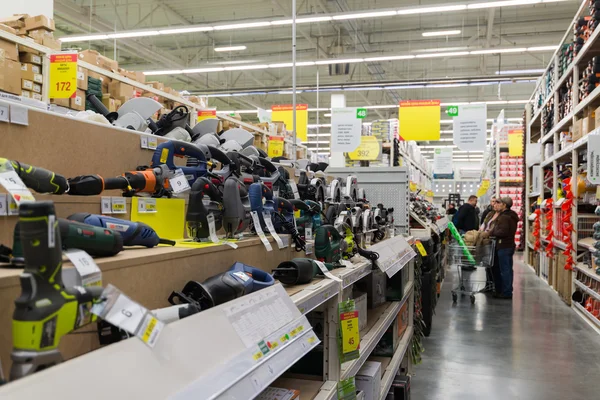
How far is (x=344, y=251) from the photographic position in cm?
264

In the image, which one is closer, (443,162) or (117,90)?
(117,90)

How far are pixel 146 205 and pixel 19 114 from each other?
48 centimetres

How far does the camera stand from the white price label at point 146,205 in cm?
175

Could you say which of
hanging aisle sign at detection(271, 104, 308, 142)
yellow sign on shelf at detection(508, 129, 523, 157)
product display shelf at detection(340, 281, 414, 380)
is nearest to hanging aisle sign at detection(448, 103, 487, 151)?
yellow sign on shelf at detection(508, 129, 523, 157)

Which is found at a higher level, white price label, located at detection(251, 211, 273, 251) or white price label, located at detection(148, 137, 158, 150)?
white price label, located at detection(148, 137, 158, 150)

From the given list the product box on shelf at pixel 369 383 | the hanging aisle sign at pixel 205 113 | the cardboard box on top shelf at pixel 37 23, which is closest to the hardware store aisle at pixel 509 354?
the product box on shelf at pixel 369 383

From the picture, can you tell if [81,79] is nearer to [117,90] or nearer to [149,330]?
[117,90]

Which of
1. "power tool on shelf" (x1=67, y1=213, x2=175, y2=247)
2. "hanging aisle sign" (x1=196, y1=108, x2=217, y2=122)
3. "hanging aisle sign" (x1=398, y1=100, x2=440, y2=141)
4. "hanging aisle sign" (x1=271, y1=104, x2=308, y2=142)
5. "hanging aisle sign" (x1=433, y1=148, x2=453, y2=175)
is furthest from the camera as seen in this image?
"hanging aisle sign" (x1=433, y1=148, x2=453, y2=175)

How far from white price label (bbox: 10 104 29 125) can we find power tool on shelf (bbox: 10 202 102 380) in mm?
818

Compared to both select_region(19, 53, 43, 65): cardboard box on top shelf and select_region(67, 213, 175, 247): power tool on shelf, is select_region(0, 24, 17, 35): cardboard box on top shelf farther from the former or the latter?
select_region(67, 213, 175, 247): power tool on shelf

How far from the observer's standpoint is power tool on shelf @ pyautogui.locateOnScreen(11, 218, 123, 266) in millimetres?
1027

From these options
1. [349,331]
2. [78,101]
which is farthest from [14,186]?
[78,101]

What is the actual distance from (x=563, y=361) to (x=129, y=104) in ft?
14.5

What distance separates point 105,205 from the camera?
5.37 ft
